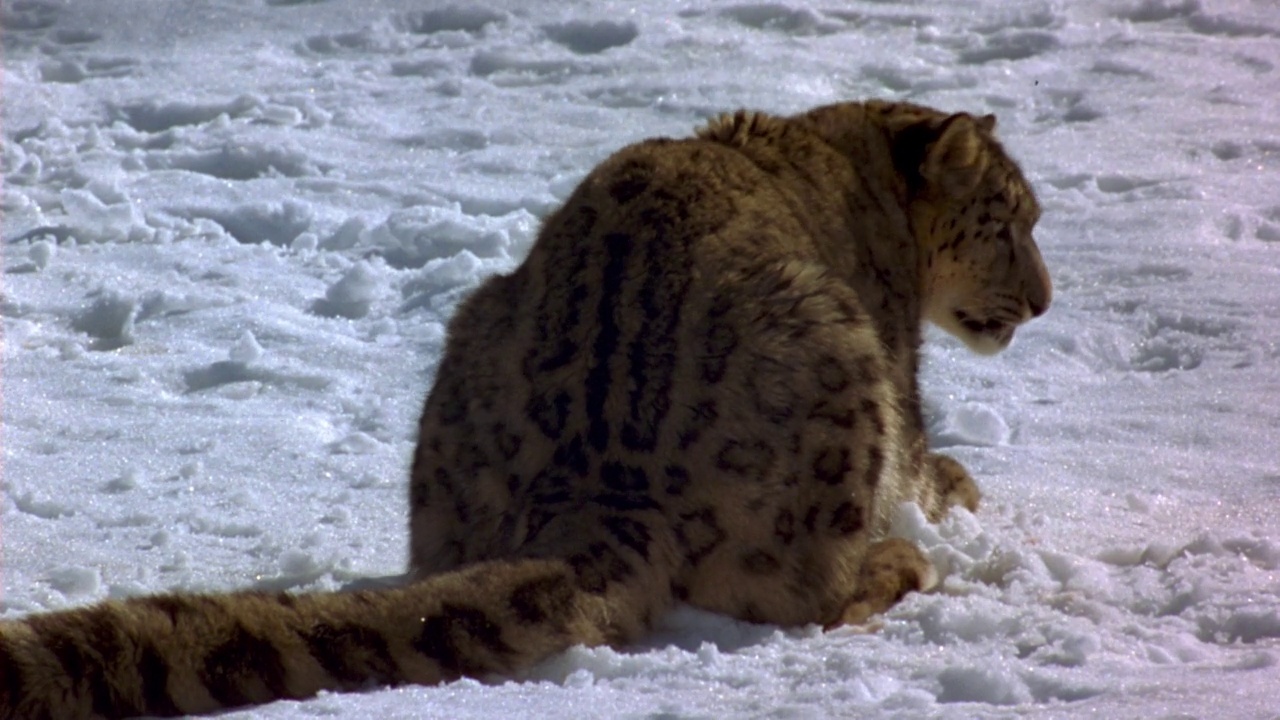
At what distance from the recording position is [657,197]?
4770 millimetres

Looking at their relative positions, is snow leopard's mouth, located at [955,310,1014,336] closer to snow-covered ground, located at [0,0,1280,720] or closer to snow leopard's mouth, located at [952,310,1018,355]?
snow leopard's mouth, located at [952,310,1018,355]

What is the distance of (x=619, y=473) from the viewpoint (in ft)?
14.2

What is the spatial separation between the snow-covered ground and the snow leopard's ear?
1057 millimetres

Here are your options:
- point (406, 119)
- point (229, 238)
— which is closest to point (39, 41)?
point (406, 119)

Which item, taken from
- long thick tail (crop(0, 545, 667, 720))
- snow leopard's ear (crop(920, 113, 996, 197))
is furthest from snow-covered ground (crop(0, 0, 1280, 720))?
snow leopard's ear (crop(920, 113, 996, 197))

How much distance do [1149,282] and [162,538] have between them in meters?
4.79

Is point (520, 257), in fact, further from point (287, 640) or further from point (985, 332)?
point (287, 640)

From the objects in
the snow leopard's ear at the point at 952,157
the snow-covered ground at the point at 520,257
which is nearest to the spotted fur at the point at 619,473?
the snow-covered ground at the point at 520,257

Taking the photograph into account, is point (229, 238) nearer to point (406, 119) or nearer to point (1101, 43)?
point (406, 119)

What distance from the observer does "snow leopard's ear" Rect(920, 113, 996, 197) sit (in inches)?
231

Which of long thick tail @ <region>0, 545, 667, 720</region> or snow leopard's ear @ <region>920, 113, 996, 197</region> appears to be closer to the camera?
long thick tail @ <region>0, 545, 667, 720</region>

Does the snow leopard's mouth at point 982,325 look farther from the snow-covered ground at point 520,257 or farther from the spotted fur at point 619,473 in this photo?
the spotted fur at point 619,473

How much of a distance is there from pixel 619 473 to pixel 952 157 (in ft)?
7.05

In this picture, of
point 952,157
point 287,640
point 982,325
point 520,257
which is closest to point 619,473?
point 287,640
